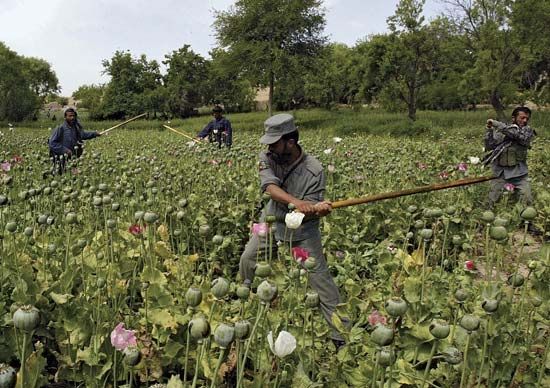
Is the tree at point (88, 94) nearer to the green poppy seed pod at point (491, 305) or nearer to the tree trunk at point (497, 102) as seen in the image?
the tree trunk at point (497, 102)

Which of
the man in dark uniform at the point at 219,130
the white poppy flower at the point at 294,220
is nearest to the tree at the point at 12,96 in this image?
the man in dark uniform at the point at 219,130

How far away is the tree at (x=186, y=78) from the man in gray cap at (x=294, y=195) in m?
38.6

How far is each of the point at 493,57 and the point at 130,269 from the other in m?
23.1

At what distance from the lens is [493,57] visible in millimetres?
22938

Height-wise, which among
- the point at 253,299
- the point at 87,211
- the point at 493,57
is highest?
the point at 493,57

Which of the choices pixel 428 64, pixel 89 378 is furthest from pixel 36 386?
pixel 428 64

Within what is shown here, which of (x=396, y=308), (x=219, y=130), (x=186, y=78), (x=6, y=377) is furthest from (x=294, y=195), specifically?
(x=186, y=78)

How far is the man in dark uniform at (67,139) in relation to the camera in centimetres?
662

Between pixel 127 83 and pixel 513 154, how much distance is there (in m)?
40.1

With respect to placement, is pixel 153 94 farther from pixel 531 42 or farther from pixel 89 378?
pixel 89 378

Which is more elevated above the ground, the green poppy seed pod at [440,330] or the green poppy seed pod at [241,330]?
the green poppy seed pod at [241,330]

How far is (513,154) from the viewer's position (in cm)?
578

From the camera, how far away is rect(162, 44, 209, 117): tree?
41.1m

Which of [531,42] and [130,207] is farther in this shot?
[531,42]
